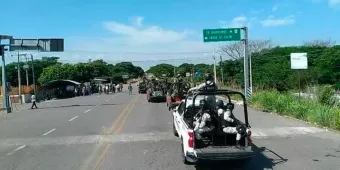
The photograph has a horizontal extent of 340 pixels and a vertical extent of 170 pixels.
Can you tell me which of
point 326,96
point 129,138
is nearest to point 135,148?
point 129,138

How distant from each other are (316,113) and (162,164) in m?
9.85

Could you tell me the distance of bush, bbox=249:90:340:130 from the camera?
16.1m

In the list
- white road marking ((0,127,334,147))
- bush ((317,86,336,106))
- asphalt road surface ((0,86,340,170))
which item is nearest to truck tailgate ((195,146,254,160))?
asphalt road surface ((0,86,340,170))

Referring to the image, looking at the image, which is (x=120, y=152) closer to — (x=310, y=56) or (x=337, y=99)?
(x=337, y=99)

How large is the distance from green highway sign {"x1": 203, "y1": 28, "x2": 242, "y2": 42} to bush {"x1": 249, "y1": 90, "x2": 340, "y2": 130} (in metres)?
7.18

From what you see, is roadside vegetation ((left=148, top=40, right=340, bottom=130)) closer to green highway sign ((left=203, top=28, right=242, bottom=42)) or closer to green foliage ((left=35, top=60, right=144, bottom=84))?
green highway sign ((left=203, top=28, right=242, bottom=42))

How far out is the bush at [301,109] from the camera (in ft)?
52.8

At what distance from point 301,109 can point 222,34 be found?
16.8 metres

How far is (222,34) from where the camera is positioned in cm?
3534

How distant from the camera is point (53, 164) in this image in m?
9.84

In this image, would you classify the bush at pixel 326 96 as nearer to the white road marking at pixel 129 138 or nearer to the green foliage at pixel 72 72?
the white road marking at pixel 129 138

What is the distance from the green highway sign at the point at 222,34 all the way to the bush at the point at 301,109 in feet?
23.6

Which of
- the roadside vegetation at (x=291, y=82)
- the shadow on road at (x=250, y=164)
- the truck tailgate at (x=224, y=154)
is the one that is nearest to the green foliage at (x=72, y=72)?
the roadside vegetation at (x=291, y=82)

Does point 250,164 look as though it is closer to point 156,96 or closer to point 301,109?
point 301,109
